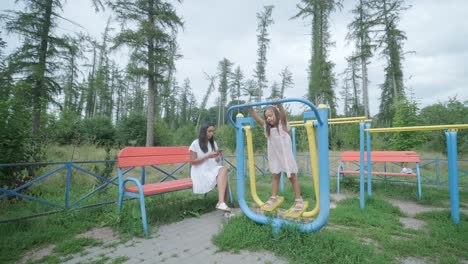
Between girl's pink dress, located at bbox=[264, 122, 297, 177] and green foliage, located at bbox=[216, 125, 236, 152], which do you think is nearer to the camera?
girl's pink dress, located at bbox=[264, 122, 297, 177]

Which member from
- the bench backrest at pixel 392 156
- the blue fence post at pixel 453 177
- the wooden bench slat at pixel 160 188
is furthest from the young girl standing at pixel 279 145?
the bench backrest at pixel 392 156

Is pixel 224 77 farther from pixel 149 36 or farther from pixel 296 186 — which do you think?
pixel 296 186

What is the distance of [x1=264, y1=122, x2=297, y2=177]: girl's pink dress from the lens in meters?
3.12

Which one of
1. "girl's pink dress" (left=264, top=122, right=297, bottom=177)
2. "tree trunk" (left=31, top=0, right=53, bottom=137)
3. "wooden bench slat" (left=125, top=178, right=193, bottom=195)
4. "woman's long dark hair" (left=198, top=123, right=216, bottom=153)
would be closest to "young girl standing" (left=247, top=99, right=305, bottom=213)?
"girl's pink dress" (left=264, top=122, right=297, bottom=177)

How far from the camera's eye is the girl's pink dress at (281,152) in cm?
312

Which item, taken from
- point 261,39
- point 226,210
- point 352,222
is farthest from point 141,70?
point 261,39

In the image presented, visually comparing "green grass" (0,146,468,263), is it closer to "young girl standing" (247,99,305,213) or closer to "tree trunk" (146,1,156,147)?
"young girl standing" (247,99,305,213)

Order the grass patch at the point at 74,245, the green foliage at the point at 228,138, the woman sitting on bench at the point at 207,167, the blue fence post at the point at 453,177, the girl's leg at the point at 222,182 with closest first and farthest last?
the grass patch at the point at 74,245 < the blue fence post at the point at 453,177 < the girl's leg at the point at 222,182 < the woman sitting on bench at the point at 207,167 < the green foliage at the point at 228,138

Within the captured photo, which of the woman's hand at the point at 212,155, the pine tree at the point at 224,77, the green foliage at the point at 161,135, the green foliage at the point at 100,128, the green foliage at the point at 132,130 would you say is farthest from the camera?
the pine tree at the point at 224,77

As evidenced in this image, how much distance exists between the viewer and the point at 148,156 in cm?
405

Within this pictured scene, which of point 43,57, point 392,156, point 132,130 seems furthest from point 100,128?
point 392,156

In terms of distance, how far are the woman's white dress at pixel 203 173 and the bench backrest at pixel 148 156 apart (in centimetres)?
62

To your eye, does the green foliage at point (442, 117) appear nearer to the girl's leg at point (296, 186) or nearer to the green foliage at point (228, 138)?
the green foliage at point (228, 138)

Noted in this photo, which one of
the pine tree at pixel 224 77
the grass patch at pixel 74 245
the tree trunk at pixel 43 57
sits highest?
the pine tree at pixel 224 77
